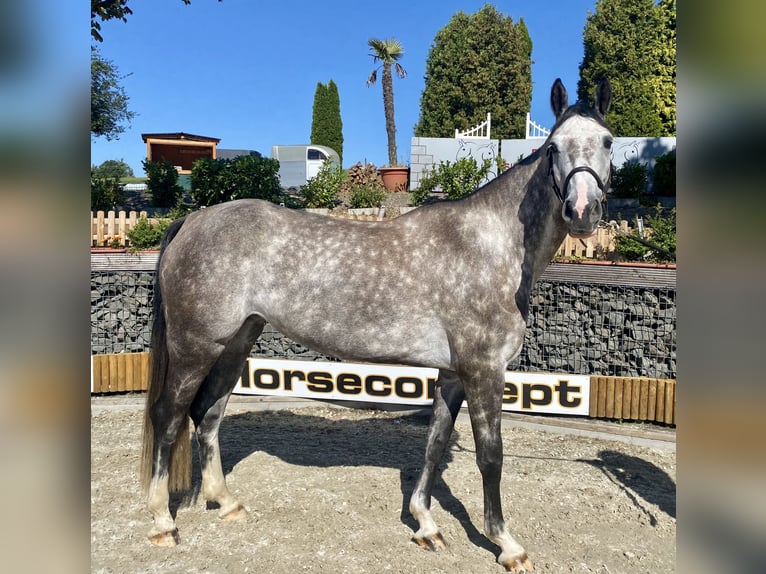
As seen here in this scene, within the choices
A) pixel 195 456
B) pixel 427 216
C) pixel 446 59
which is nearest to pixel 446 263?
pixel 427 216

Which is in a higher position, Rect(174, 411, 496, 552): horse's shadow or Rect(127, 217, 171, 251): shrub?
Rect(127, 217, 171, 251): shrub

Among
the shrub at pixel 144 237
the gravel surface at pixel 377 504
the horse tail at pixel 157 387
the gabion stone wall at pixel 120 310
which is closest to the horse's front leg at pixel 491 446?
the gravel surface at pixel 377 504

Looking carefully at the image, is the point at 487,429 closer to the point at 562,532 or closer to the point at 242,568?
the point at 562,532

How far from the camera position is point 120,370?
7.39 m

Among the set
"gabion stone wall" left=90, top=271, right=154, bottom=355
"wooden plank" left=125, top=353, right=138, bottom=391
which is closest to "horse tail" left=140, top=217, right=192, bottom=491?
"wooden plank" left=125, top=353, right=138, bottom=391

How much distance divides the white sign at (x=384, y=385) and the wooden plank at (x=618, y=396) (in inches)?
12.3

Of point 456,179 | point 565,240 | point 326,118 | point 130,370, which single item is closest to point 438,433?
point 130,370

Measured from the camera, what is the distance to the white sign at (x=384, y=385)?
6.57 m

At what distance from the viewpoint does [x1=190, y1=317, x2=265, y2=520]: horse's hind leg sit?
4492mm

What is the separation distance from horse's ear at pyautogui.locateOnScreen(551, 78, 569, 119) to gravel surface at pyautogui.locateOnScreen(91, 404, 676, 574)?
122 inches

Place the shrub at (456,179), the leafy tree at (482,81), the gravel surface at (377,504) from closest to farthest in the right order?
1. the gravel surface at (377,504)
2. the shrub at (456,179)
3. the leafy tree at (482,81)

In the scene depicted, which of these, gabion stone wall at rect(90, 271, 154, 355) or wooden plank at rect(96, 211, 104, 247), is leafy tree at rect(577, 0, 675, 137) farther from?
gabion stone wall at rect(90, 271, 154, 355)

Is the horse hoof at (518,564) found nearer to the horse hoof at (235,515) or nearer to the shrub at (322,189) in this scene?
the horse hoof at (235,515)
